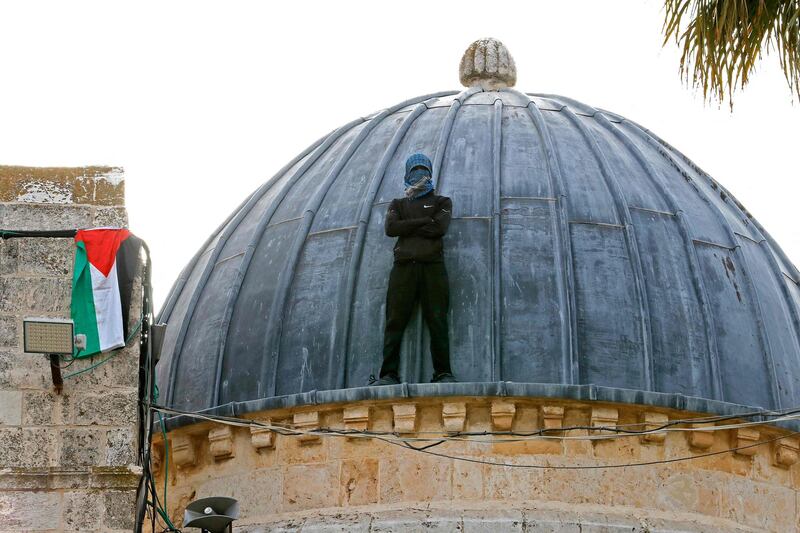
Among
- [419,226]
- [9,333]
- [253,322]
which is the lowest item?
[9,333]

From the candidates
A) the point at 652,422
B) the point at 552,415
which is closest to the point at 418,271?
the point at 552,415

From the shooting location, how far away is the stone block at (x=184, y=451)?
23391 millimetres

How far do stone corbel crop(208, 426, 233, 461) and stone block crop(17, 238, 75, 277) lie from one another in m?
4.74

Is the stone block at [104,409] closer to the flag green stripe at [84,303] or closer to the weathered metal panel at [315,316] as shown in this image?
the flag green stripe at [84,303]

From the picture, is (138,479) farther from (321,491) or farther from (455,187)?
(455,187)

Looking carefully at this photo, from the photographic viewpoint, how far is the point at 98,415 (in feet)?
60.6

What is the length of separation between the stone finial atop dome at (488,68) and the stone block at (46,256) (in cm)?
1035

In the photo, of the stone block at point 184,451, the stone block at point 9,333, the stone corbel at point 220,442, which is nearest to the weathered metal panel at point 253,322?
the stone corbel at point 220,442

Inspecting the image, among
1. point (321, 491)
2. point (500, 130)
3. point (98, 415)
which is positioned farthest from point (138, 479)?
point (500, 130)

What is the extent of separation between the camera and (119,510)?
18125mm

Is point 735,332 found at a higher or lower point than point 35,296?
higher

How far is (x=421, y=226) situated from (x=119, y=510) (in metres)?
6.23

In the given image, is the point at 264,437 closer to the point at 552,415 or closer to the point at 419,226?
the point at 419,226

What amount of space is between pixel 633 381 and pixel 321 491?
349 cm
